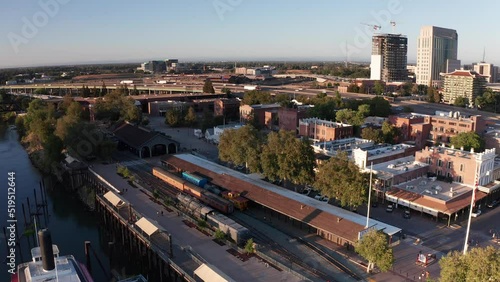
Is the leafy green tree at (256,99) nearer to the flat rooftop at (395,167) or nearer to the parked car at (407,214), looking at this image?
the flat rooftop at (395,167)

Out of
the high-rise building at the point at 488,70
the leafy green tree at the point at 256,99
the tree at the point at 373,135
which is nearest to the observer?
the tree at the point at 373,135

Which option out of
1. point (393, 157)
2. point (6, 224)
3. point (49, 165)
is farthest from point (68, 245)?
point (393, 157)

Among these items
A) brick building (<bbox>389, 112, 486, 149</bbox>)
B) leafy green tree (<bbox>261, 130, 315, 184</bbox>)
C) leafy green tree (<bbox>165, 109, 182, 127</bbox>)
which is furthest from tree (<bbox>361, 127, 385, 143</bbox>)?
leafy green tree (<bbox>165, 109, 182, 127</bbox>)

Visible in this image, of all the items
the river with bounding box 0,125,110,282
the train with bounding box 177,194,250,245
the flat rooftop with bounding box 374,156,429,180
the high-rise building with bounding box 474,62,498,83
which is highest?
the high-rise building with bounding box 474,62,498,83

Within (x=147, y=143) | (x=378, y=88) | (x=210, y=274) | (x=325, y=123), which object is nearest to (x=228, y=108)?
(x=325, y=123)

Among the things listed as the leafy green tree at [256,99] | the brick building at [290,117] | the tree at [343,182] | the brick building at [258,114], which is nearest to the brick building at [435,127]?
the brick building at [290,117]

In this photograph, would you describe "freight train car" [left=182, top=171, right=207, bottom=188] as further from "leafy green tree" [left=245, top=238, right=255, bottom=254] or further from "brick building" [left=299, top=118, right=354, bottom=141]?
"brick building" [left=299, top=118, right=354, bottom=141]
